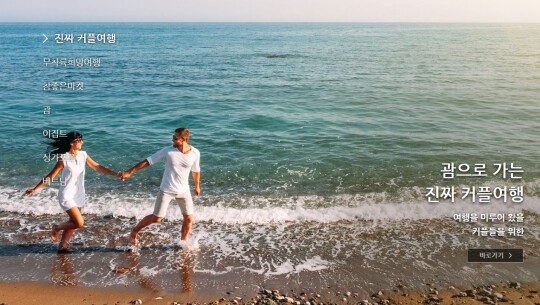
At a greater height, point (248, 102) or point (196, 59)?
point (196, 59)

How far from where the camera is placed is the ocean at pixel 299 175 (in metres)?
7.97

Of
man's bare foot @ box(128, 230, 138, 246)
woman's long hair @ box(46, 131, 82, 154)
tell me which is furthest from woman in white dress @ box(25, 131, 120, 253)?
man's bare foot @ box(128, 230, 138, 246)

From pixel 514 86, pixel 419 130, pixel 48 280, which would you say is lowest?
pixel 48 280

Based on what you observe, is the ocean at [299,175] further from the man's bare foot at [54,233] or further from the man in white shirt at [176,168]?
the man in white shirt at [176,168]

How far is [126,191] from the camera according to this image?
11805 mm

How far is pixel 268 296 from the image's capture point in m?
6.70

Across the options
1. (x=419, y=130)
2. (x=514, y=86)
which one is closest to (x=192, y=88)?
(x=419, y=130)

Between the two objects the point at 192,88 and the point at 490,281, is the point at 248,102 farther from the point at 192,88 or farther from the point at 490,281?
the point at 490,281

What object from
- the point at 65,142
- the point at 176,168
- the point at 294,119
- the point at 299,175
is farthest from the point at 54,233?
the point at 294,119

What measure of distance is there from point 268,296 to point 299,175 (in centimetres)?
668

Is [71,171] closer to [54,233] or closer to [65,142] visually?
[65,142]

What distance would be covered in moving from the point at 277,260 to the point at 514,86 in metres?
25.0

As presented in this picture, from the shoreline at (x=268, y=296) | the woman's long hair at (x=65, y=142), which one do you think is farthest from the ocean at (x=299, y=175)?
the woman's long hair at (x=65, y=142)

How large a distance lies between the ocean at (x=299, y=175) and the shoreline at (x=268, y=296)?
281 millimetres
